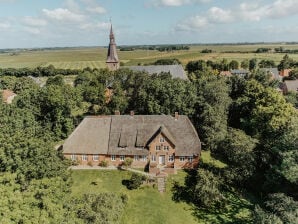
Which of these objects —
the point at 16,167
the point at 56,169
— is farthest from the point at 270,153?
the point at 16,167

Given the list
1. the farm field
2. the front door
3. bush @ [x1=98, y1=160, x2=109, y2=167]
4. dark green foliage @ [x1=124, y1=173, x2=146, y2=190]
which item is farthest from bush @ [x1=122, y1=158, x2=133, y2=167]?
the front door

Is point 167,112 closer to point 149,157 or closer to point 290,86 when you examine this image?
point 149,157

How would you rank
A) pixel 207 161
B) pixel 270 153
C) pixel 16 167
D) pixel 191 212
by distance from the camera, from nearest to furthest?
pixel 16 167
pixel 191 212
pixel 270 153
pixel 207 161

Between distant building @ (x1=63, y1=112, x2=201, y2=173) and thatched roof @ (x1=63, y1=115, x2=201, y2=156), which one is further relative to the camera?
thatched roof @ (x1=63, y1=115, x2=201, y2=156)

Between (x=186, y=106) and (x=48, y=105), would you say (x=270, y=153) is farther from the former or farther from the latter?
(x=48, y=105)

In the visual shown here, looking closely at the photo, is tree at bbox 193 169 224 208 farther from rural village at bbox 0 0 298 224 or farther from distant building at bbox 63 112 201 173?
distant building at bbox 63 112 201 173

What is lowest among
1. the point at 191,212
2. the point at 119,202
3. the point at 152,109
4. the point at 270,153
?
the point at 191,212
